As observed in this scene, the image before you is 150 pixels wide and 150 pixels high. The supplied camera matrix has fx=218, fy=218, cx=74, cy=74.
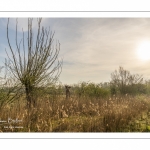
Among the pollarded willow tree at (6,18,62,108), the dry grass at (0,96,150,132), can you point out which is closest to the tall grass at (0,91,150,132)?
the dry grass at (0,96,150,132)

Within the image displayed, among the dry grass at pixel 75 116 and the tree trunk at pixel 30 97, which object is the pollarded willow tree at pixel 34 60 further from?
the dry grass at pixel 75 116

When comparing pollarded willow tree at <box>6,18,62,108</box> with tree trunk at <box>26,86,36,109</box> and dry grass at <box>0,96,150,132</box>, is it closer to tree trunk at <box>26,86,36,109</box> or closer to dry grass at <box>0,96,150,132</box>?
tree trunk at <box>26,86,36,109</box>

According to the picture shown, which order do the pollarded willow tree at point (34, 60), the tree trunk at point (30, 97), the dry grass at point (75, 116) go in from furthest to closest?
the tree trunk at point (30, 97) < the pollarded willow tree at point (34, 60) < the dry grass at point (75, 116)

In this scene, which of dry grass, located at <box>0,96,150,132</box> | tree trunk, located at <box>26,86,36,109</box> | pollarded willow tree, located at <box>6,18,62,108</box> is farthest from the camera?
tree trunk, located at <box>26,86,36,109</box>

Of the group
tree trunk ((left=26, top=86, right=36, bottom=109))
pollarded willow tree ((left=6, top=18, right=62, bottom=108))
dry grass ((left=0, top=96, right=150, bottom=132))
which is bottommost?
dry grass ((left=0, top=96, right=150, bottom=132))

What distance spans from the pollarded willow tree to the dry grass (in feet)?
0.94

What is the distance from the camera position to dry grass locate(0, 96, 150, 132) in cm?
381

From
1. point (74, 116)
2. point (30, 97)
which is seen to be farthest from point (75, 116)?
point (30, 97)

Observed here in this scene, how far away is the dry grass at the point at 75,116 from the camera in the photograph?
3807 mm

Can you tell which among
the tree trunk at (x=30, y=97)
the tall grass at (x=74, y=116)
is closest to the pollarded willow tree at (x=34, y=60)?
the tree trunk at (x=30, y=97)

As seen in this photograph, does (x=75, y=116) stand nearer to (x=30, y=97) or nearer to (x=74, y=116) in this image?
(x=74, y=116)

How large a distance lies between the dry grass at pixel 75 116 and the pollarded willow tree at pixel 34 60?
286 mm
